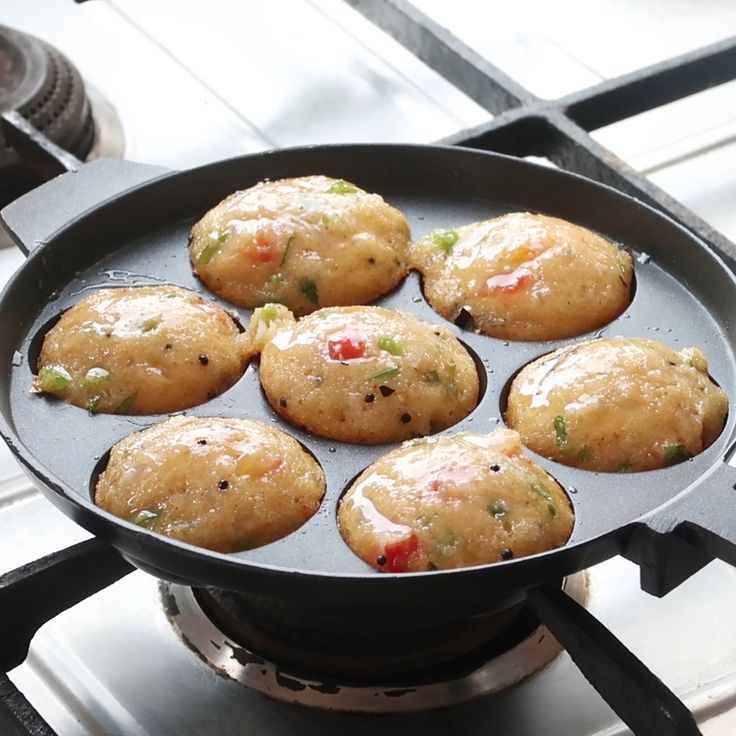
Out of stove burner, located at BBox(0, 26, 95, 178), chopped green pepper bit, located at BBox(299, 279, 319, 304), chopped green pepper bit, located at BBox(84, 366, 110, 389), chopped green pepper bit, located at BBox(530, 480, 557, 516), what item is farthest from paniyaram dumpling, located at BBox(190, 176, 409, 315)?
stove burner, located at BBox(0, 26, 95, 178)

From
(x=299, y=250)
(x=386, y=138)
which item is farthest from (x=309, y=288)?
(x=386, y=138)

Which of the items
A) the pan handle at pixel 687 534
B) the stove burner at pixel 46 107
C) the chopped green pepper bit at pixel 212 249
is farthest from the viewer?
the stove burner at pixel 46 107

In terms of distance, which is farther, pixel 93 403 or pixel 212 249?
pixel 212 249

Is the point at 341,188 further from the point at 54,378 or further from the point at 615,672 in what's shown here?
the point at 615,672

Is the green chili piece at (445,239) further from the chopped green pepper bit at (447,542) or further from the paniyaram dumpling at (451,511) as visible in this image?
the chopped green pepper bit at (447,542)

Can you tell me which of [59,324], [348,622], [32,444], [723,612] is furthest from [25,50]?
[723,612]

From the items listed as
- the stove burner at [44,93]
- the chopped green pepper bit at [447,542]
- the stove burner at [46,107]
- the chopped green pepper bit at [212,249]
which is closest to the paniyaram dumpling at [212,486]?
the chopped green pepper bit at [447,542]
